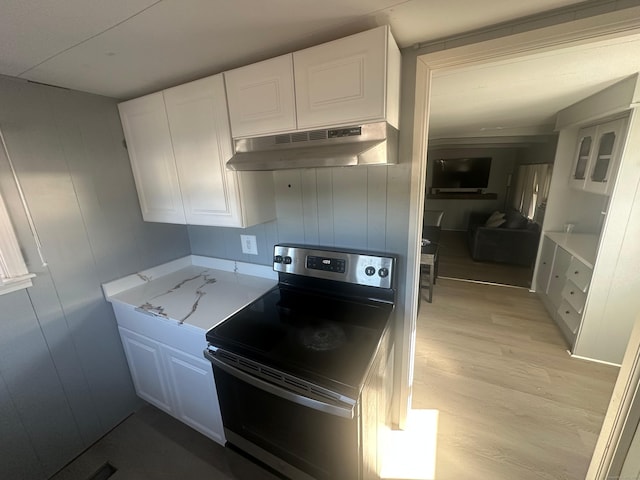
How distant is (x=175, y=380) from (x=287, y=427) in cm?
83

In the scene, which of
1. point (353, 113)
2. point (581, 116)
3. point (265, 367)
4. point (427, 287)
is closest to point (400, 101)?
point (353, 113)

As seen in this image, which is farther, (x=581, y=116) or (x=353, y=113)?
(x=581, y=116)

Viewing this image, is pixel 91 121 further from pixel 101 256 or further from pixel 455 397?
pixel 455 397

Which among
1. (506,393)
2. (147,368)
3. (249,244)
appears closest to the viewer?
(147,368)

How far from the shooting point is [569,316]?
2.48 meters

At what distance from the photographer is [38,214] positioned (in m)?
1.34

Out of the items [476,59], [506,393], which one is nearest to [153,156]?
[476,59]

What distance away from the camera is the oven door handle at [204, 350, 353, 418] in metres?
0.90

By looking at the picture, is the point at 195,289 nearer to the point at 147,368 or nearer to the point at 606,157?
the point at 147,368

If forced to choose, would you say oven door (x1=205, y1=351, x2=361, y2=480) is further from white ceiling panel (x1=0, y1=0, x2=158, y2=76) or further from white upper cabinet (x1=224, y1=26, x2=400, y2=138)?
white ceiling panel (x1=0, y1=0, x2=158, y2=76)

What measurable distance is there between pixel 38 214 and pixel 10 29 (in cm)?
85

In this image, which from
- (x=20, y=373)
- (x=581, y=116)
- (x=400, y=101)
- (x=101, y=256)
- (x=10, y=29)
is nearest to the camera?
(x=10, y=29)

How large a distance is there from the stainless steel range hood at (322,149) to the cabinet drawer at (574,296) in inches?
93.3

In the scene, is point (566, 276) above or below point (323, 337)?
below
